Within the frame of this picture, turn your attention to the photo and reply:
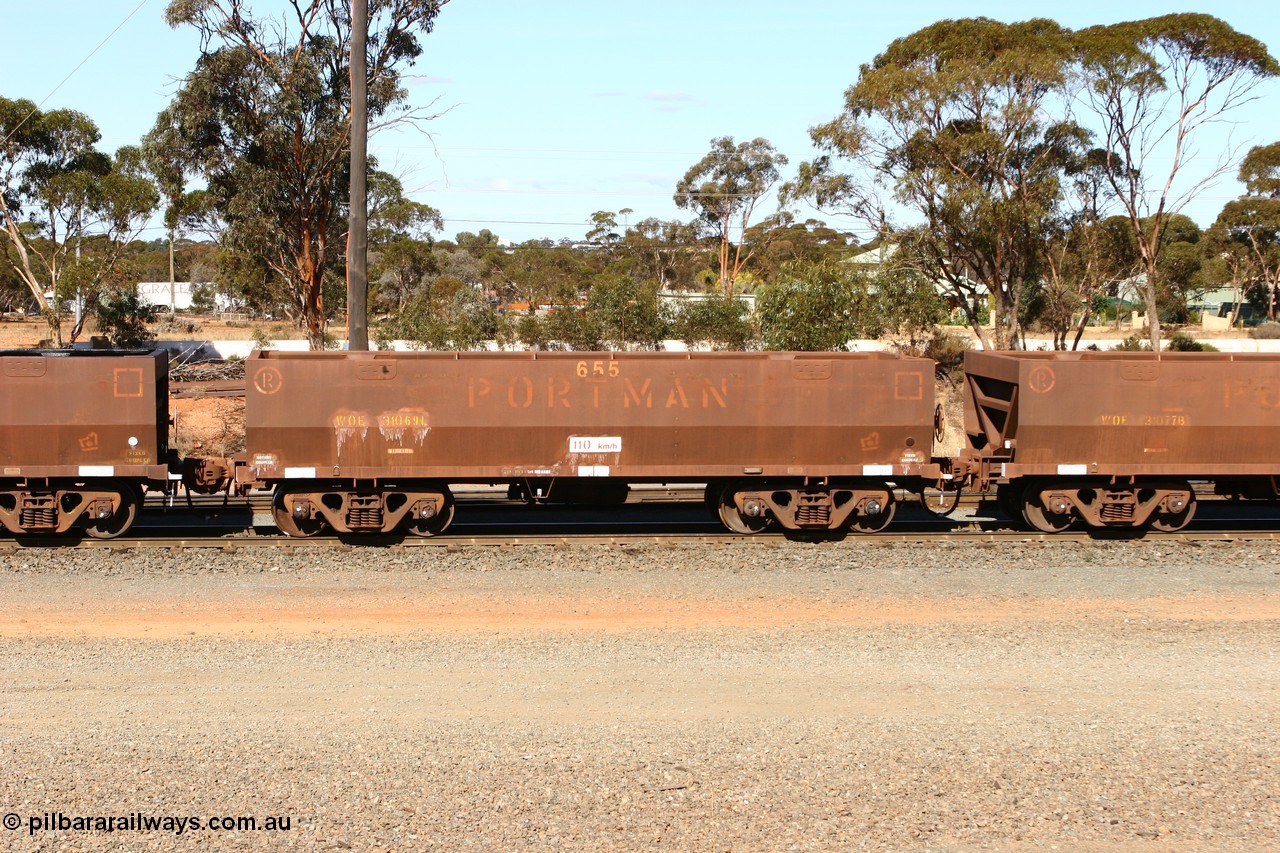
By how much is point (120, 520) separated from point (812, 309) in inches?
988

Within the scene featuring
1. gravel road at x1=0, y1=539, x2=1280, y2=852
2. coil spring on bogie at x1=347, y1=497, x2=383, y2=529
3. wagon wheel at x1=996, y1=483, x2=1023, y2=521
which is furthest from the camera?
wagon wheel at x1=996, y1=483, x2=1023, y2=521

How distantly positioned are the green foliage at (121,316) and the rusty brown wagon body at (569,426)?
31.3 m

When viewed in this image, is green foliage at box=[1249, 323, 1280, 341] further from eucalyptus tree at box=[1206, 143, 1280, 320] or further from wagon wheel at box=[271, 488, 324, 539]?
wagon wheel at box=[271, 488, 324, 539]

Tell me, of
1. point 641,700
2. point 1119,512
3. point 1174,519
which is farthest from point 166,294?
point 641,700

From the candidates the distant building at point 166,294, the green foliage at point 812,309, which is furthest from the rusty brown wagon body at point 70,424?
the distant building at point 166,294

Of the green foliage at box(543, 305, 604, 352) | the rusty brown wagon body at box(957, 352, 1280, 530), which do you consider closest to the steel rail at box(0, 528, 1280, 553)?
the rusty brown wagon body at box(957, 352, 1280, 530)

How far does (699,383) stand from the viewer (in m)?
15.7

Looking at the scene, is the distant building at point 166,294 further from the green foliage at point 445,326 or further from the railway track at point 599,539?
the railway track at point 599,539

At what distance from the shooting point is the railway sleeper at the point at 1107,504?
644 inches

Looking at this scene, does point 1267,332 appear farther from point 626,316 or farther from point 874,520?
point 874,520

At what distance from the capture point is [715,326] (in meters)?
44.7

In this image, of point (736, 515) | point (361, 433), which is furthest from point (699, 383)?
point (361, 433)

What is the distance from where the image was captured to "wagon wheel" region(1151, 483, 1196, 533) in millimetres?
16625

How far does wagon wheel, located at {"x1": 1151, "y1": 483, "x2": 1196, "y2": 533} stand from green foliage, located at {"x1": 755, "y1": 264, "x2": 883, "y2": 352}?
63.6 ft
